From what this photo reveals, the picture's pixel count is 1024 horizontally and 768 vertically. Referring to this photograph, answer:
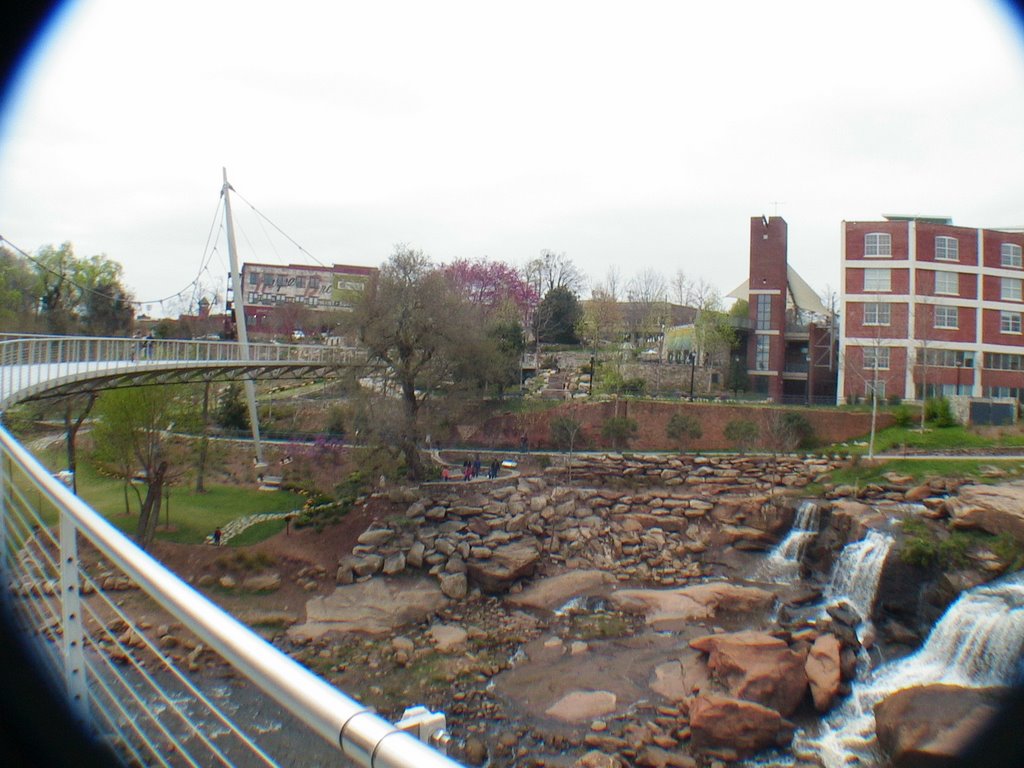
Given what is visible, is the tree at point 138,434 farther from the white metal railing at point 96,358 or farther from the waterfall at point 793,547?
the waterfall at point 793,547

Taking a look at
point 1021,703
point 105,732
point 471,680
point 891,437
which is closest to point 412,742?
point 105,732

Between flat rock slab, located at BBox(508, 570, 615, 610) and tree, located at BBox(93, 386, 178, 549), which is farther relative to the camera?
tree, located at BBox(93, 386, 178, 549)

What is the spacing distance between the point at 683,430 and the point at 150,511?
1699 centimetres

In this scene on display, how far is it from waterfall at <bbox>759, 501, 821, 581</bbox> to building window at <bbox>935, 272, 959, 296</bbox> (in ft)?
44.6

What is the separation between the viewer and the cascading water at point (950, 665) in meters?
10.2

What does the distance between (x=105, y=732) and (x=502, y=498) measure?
1931 centimetres

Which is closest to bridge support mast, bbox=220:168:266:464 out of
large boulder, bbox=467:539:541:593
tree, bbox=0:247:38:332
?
tree, bbox=0:247:38:332

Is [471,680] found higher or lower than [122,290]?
lower

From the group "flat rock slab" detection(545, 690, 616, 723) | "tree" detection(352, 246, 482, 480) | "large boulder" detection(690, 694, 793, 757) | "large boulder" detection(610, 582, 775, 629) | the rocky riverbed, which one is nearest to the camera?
"large boulder" detection(690, 694, 793, 757)

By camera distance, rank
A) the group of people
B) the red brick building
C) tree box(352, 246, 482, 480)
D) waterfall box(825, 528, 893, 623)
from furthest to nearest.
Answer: the red brick building → the group of people → tree box(352, 246, 482, 480) → waterfall box(825, 528, 893, 623)

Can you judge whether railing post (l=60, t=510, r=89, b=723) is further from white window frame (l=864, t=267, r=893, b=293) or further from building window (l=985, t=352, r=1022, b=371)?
building window (l=985, t=352, r=1022, b=371)

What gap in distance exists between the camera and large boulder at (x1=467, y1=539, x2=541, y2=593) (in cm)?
1736

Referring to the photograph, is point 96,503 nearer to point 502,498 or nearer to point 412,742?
point 502,498

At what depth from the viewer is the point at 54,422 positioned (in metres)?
24.8
